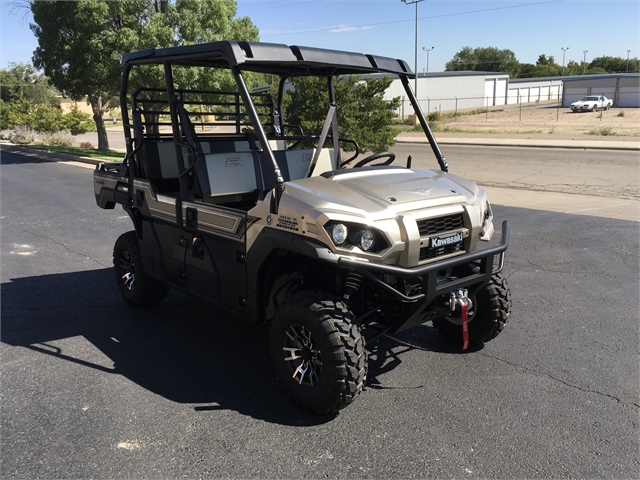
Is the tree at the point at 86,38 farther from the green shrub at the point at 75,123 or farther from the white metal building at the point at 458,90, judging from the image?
the white metal building at the point at 458,90

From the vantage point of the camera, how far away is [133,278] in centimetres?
562

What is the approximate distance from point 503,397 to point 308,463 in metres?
1.52

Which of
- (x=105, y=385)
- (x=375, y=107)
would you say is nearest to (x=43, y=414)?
(x=105, y=385)

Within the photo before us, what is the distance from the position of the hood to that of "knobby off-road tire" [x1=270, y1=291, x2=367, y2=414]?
637 mm

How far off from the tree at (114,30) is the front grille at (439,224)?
14.2 m

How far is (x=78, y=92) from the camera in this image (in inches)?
793

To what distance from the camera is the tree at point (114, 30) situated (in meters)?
17.5

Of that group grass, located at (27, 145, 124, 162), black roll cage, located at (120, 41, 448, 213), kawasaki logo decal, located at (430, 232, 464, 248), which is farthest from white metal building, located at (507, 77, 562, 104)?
kawasaki logo decal, located at (430, 232, 464, 248)

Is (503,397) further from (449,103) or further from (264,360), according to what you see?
(449,103)

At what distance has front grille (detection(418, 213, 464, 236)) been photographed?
3.58 meters

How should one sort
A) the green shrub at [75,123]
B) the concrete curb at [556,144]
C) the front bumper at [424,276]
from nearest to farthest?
the front bumper at [424,276], the concrete curb at [556,144], the green shrub at [75,123]

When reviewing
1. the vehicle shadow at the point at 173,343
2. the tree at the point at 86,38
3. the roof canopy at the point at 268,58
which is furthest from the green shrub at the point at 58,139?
the roof canopy at the point at 268,58

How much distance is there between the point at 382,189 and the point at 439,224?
17.7 inches

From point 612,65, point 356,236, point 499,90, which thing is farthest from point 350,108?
point 612,65
